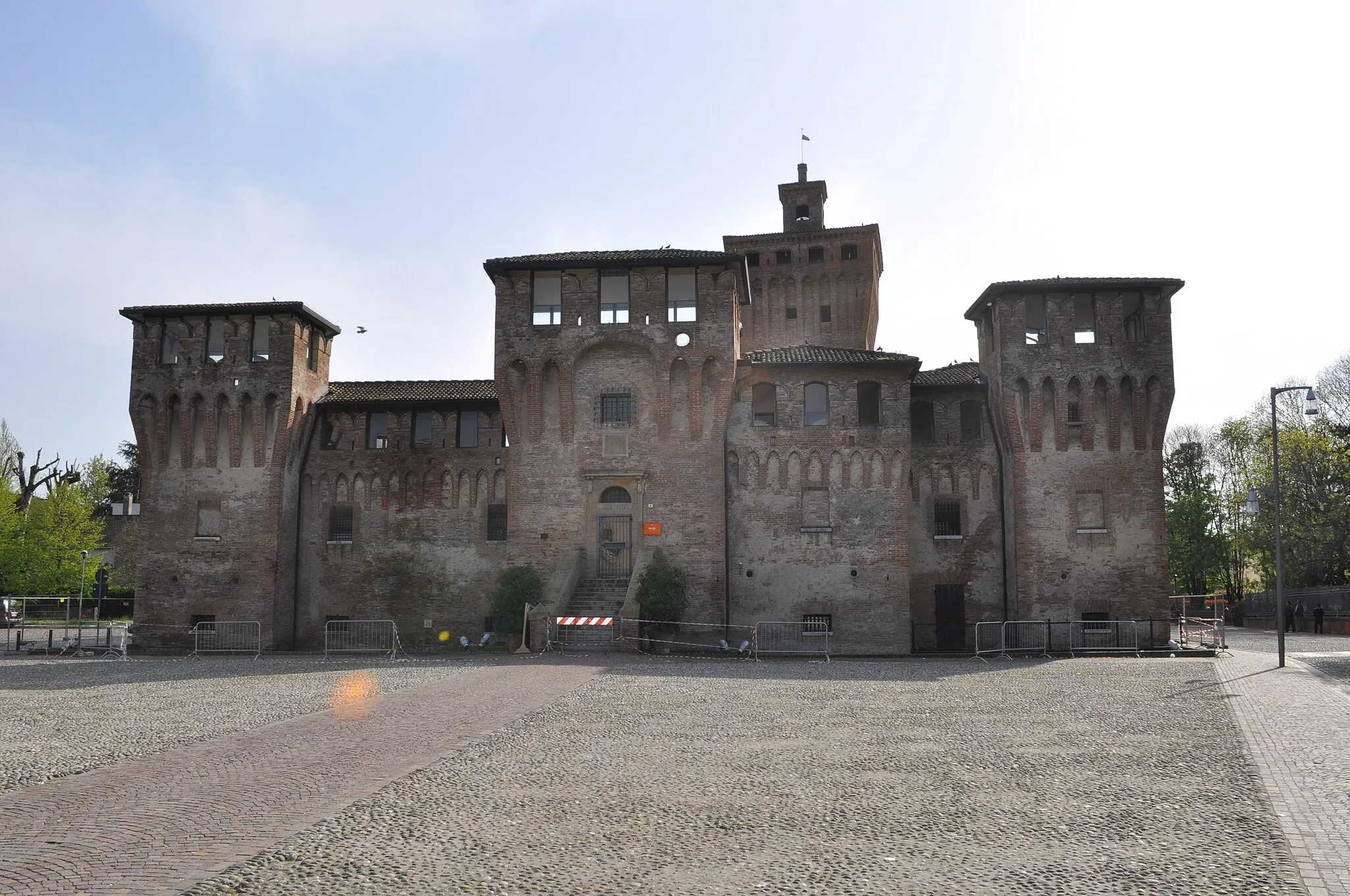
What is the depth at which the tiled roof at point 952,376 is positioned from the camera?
32219 mm

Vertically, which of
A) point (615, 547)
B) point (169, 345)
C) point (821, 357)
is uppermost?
point (169, 345)

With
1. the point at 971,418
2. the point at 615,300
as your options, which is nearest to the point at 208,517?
the point at 615,300

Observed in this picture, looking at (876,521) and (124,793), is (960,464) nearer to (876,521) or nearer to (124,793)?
(876,521)

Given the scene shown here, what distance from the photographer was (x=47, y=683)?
19.8m

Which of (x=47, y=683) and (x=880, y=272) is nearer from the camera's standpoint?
(x=47, y=683)

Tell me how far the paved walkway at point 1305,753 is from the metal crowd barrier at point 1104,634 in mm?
5542

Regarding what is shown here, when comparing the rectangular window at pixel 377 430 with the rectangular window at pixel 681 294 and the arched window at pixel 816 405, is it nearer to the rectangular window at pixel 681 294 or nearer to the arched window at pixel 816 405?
the rectangular window at pixel 681 294

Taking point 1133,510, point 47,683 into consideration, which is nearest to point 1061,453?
point 1133,510

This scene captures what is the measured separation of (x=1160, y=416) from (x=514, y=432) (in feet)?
66.3

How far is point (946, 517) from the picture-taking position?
104 ft

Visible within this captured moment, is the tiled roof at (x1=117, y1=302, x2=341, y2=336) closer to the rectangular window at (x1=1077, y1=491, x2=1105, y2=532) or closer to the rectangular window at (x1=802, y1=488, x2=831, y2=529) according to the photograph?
the rectangular window at (x1=802, y1=488, x2=831, y2=529)

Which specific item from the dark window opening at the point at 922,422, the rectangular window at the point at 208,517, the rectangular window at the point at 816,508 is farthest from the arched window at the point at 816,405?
the rectangular window at the point at 208,517

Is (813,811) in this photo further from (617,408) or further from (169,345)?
(169,345)

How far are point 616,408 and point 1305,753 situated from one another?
21.9 m
